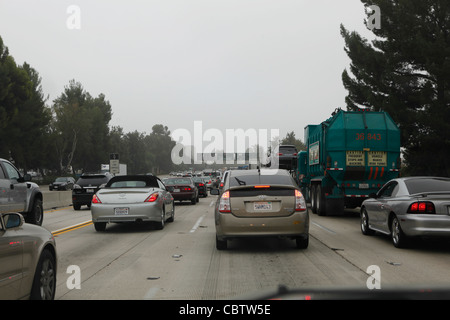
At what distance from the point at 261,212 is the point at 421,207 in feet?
9.83

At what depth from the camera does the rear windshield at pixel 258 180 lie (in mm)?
9641

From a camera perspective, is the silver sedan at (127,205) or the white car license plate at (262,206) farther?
the silver sedan at (127,205)

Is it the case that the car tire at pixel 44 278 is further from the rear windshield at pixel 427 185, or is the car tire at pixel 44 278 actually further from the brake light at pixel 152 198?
the brake light at pixel 152 198

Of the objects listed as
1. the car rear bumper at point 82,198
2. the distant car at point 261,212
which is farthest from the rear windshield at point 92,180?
the distant car at point 261,212

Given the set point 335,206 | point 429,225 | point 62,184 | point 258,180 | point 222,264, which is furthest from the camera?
point 62,184

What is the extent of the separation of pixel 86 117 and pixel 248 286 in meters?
85.6

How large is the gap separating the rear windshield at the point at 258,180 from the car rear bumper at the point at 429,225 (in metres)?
2.43

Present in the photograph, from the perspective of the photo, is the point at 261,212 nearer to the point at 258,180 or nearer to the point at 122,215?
the point at 258,180

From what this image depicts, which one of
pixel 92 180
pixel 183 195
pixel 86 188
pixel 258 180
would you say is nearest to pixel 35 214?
pixel 258 180

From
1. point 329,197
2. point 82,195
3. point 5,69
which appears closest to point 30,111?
point 5,69

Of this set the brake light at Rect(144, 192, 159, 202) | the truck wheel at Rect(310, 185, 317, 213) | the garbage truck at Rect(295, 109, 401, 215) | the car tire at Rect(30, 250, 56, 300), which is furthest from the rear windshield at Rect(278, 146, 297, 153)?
the car tire at Rect(30, 250, 56, 300)

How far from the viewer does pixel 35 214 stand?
562 inches

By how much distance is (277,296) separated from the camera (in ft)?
8.13

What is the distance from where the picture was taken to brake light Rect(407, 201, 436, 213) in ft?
29.8
